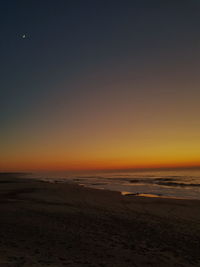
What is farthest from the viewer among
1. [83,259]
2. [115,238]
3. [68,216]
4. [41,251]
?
[68,216]

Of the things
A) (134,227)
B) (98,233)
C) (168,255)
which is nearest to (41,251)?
(98,233)

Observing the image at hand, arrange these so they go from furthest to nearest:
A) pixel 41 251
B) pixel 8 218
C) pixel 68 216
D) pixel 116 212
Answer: pixel 116 212 → pixel 68 216 → pixel 8 218 → pixel 41 251

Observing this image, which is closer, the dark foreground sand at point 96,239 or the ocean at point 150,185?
the dark foreground sand at point 96,239

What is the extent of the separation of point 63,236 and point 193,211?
12.8 metres

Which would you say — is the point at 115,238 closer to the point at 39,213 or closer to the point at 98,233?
the point at 98,233

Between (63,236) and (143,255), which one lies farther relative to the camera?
(63,236)

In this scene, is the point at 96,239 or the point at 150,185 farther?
the point at 150,185

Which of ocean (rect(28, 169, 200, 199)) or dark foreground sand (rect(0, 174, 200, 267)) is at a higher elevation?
dark foreground sand (rect(0, 174, 200, 267))

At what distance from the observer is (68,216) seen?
1531 centimetres

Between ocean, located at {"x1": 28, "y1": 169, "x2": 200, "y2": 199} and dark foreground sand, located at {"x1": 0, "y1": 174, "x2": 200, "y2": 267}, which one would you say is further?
ocean, located at {"x1": 28, "y1": 169, "x2": 200, "y2": 199}

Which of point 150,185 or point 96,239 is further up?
point 96,239

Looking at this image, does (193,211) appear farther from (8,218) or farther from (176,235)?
(8,218)

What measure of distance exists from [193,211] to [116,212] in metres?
6.93

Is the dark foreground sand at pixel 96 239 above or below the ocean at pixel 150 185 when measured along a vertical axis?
above
